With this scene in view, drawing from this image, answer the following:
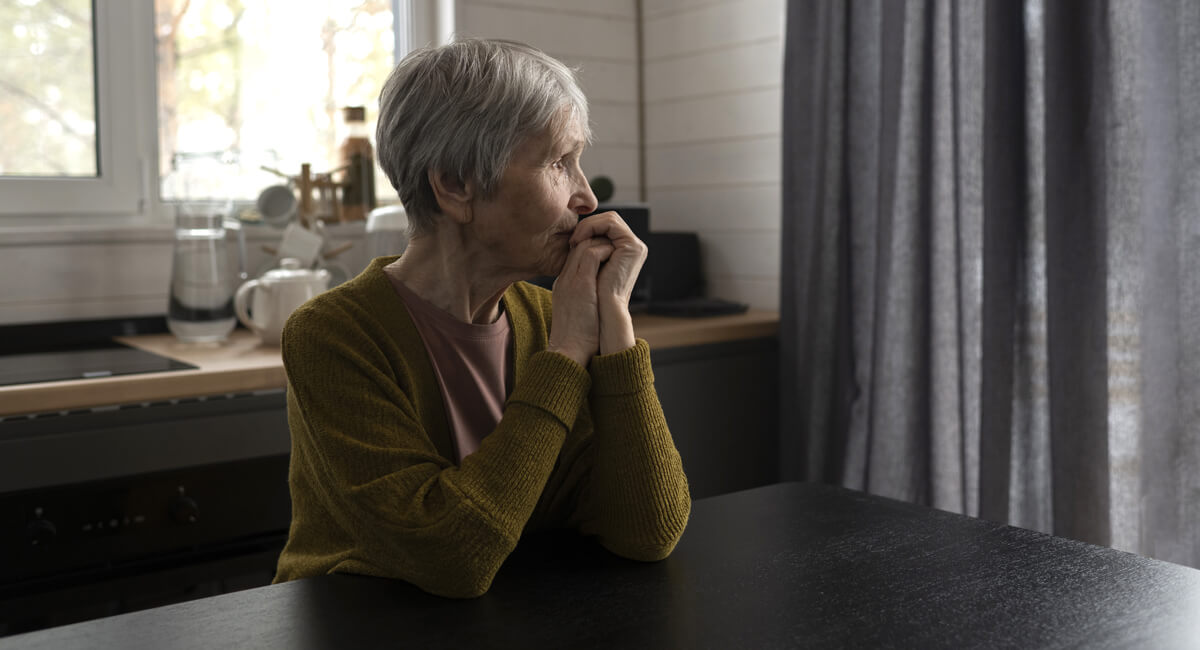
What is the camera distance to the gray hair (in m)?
1.18

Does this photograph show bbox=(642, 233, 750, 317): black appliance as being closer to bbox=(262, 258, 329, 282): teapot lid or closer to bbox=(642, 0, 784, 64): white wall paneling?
bbox=(642, 0, 784, 64): white wall paneling

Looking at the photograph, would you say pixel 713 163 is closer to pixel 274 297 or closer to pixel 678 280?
pixel 678 280

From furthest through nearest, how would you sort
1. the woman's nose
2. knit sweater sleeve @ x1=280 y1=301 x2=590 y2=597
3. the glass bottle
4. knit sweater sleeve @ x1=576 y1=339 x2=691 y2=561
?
the glass bottle → the woman's nose → knit sweater sleeve @ x1=576 y1=339 x2=691 y2=561 → knit sweater sleeve @ x1=280 y1=301 x2=590 y2=597

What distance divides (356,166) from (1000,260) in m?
1.35

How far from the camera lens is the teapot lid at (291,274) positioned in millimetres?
2100

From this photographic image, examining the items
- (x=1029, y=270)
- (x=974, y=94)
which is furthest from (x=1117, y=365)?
(x=974, y=94)

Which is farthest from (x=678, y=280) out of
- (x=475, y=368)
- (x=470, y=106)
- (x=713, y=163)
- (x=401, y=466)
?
(x=401, y=466)

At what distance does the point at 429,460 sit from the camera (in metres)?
1.12

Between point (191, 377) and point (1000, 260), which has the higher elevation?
point (1000, 260)

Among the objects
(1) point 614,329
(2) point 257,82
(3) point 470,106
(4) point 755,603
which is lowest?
(4) point 755,603

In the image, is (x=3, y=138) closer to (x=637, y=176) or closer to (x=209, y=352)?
(x=209, y=352)

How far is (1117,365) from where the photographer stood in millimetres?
1925

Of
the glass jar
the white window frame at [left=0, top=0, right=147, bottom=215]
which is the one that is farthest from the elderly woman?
the white window frame at [left=0, top=0, right=147, bottom=215]

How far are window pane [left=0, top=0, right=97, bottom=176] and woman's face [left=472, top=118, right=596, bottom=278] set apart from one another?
1.46 m
